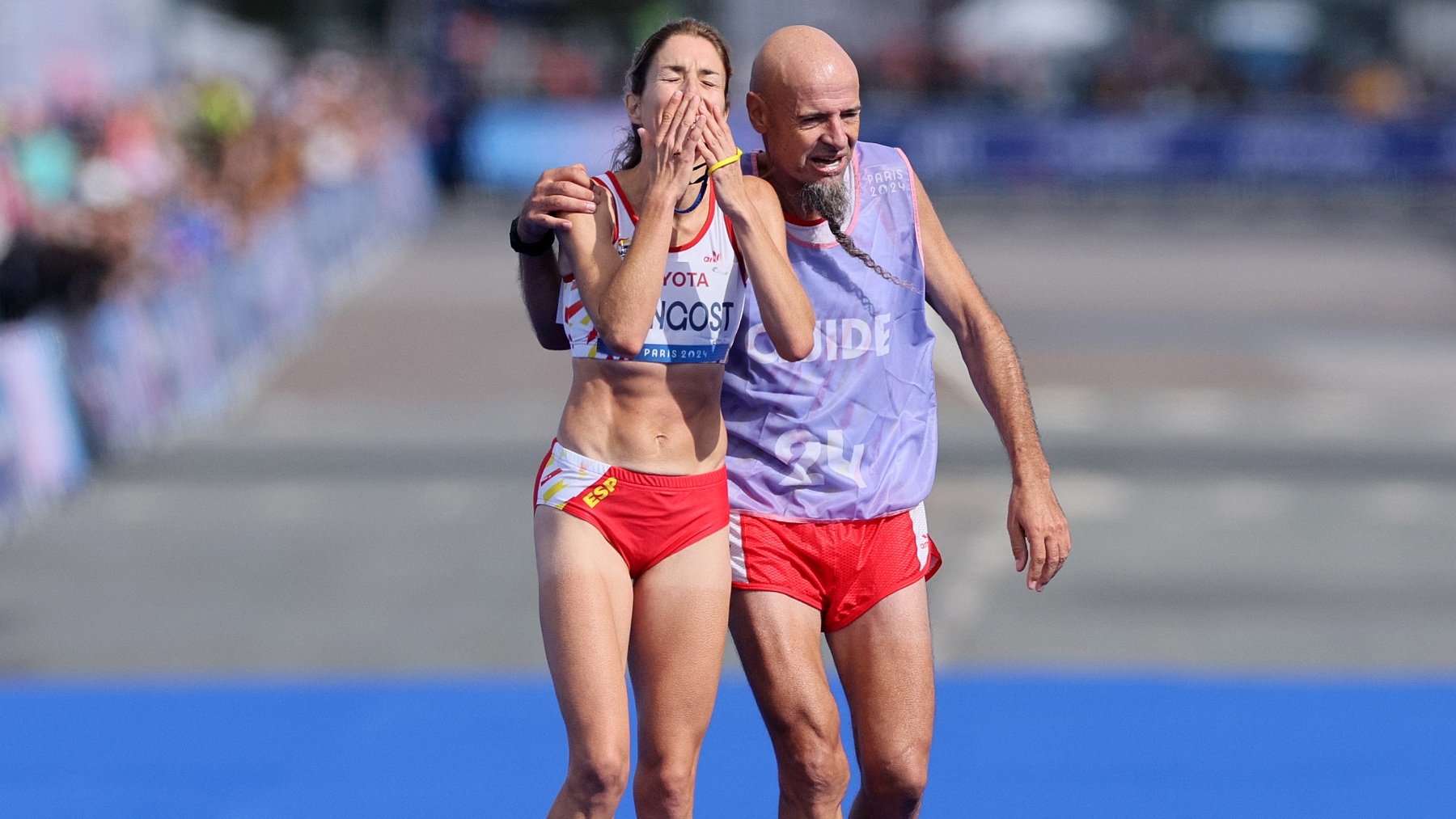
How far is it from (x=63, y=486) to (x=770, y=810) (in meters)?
7.32

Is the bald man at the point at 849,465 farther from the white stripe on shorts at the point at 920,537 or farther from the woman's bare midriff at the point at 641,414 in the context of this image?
the woman's bare midriff at the point at 641,414

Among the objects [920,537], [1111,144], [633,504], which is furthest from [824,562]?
[1111,144]

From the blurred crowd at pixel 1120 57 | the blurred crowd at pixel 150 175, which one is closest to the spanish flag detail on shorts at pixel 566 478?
the blurred crowd at pixel 150 175

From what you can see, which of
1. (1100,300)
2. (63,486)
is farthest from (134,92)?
(63,486)

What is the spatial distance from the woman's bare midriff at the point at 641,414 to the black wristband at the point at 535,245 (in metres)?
0.28

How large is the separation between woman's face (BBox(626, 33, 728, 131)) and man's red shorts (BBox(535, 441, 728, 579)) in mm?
846

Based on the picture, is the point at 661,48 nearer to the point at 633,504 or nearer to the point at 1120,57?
the point at 633,504

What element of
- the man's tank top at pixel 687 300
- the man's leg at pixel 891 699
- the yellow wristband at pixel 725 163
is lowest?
the man's leg at pixel 891 699

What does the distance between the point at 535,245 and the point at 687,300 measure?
1.28ft

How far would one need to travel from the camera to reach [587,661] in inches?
179

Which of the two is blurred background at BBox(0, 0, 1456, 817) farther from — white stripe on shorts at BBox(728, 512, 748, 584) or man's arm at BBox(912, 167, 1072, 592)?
white stripe on shorts at BBox(728, 512, 748, 584)

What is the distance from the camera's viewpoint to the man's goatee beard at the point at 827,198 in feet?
16.1

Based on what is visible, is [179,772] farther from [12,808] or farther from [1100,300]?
[1100,300]

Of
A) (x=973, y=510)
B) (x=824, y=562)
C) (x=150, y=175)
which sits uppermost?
(x=824, y=562)
